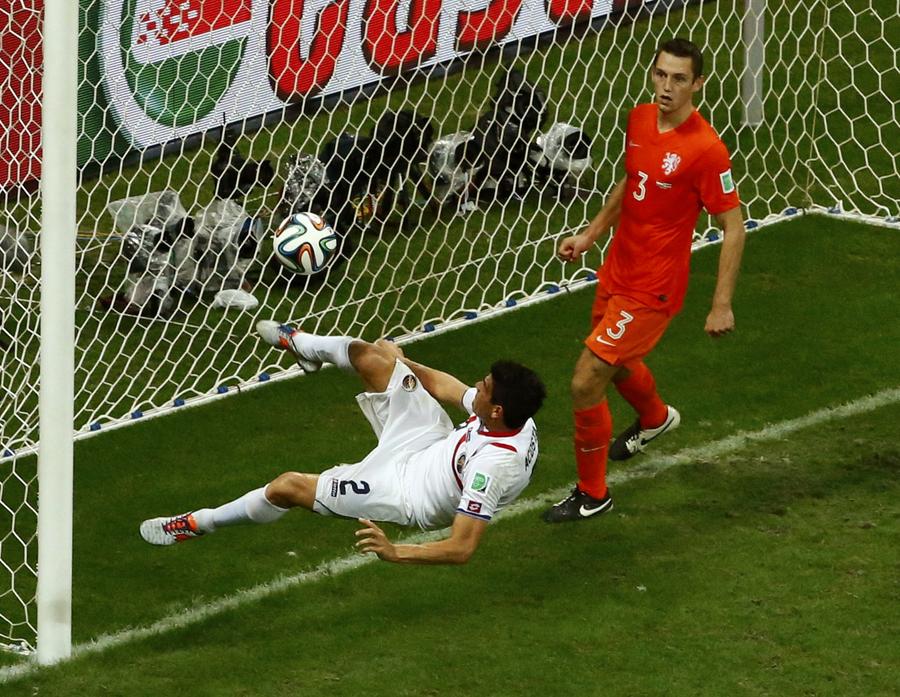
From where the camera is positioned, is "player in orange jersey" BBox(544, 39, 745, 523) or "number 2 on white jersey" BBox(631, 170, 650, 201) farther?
"number 2 on white jersey" BBox(631, 170, 650, 201)

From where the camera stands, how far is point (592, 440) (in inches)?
316

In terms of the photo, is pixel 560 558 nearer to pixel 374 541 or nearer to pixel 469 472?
pixel 469 472

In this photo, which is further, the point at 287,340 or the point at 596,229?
the point at 596,229

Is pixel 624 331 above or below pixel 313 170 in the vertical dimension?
below

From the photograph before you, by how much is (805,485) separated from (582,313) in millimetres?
2279

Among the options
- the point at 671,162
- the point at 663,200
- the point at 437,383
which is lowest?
the point at 437,383

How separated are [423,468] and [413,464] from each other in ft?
0.21

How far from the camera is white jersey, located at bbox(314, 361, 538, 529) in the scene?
6.92 m

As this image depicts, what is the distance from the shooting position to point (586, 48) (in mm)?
11594

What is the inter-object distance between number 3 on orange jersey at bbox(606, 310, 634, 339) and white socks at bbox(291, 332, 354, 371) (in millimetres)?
1099

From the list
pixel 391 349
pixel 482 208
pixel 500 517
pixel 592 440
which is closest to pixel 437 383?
pixel 391 349

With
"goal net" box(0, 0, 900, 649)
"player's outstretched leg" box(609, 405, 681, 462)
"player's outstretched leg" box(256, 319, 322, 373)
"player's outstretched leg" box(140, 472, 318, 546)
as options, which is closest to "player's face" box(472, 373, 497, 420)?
"player's outstretched leg" box(140, 472, 318, 546)

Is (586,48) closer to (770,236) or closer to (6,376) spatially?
(770,236)

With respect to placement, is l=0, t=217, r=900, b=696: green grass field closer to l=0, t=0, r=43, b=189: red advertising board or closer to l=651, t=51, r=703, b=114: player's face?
l=0, t=0, r=43, b=189: red advertising board
